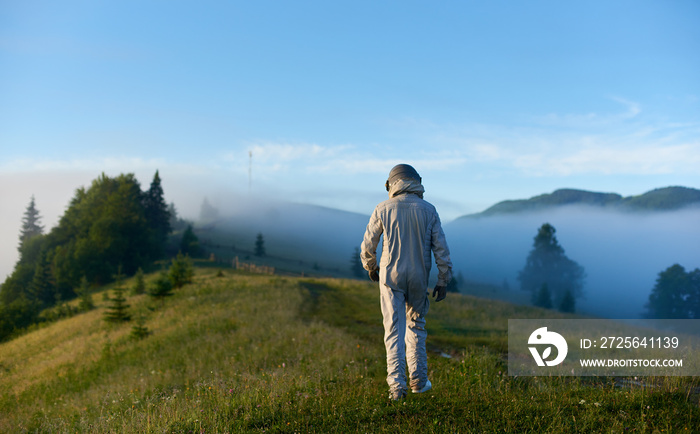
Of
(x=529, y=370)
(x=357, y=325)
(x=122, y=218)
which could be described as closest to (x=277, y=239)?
(x=122, y=218)

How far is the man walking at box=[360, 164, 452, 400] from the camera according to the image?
6.45 metres

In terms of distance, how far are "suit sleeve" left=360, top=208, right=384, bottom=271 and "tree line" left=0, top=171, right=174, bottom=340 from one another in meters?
64.0

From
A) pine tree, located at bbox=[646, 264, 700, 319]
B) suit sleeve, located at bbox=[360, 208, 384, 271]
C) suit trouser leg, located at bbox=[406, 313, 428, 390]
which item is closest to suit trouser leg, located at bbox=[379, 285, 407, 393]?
suit trouser leg, located at bbox=[406, 313, 428, 390]

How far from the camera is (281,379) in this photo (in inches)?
318

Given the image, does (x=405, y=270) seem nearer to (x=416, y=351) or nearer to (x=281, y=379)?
(x=416, y=351)

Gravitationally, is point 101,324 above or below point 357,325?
below

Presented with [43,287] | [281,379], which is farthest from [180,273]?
[43,287]

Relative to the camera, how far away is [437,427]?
5.15m

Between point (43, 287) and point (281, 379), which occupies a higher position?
point (281, 379)

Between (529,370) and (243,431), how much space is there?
6022 mm

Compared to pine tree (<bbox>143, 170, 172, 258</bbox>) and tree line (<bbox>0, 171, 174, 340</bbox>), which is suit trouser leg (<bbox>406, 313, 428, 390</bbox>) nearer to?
tree line (<bbox>0, 171, 174, 340</bbox>)

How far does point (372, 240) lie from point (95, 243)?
73.8 metres

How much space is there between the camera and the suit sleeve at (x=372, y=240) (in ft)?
22.0

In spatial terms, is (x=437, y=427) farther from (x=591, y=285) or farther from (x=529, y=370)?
(x=591, y=285)
